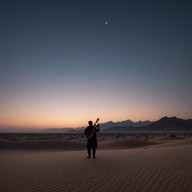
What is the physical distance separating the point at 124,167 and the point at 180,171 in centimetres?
225

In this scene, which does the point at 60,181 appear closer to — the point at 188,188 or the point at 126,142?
the point at 188,188

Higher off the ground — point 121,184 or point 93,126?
point 93,126

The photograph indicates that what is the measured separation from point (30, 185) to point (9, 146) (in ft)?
101

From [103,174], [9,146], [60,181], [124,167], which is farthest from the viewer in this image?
[9,146]

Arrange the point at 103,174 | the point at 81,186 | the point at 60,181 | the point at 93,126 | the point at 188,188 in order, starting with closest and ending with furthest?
the point at 188,188, the point at 81,186, the point at 60,181, the point at 103,174, the point at 93,126

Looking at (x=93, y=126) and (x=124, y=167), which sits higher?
(x=93, y=126)

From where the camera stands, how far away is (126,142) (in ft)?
125

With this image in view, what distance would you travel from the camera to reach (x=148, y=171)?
9695 millimetres

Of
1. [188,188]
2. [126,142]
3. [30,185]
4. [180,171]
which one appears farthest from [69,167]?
[126,142]

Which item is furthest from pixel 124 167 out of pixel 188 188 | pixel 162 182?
pixel 188 188

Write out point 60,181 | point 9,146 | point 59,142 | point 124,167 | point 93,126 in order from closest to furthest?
point 60,181 → point 124,167 → point 93,126 → point 9,146 → point 59,142

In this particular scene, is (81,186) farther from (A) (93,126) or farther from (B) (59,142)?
(B) (59,142)

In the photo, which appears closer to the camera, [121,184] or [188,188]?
[188,188]

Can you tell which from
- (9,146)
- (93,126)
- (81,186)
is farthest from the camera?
(9,146)
